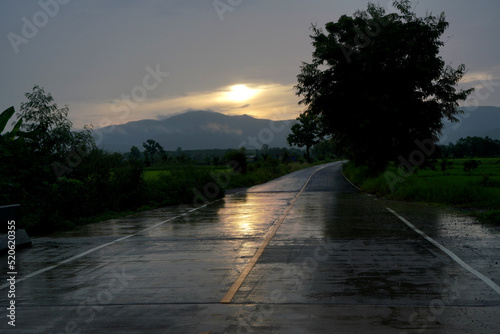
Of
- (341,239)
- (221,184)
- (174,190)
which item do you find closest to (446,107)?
(221,184)

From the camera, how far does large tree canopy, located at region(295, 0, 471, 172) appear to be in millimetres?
33031

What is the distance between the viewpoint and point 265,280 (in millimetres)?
8117

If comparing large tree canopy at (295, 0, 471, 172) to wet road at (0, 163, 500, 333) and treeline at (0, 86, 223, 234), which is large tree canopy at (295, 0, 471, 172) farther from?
wet road at (0, 163, 500, 333)

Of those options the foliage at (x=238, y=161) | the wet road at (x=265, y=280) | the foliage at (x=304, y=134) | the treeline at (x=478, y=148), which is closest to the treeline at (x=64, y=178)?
the wet road at (x=265, y=280)

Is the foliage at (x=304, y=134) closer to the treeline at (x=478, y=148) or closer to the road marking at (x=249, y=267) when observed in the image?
the treeline at (x=478, y=148)

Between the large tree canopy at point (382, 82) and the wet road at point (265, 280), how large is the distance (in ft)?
63.6

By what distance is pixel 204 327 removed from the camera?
584cm

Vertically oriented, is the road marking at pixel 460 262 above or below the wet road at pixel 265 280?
below

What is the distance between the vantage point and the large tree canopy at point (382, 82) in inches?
1300

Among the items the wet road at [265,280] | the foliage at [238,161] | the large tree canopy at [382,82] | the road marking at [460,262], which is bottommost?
the road marking at [460,262]

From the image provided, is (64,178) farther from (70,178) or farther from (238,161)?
Answer: (238,161)

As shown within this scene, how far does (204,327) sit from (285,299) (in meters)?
1.49

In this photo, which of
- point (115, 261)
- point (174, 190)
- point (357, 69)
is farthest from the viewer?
point (357, 69)

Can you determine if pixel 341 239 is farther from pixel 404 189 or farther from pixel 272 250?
pixel 404 189
